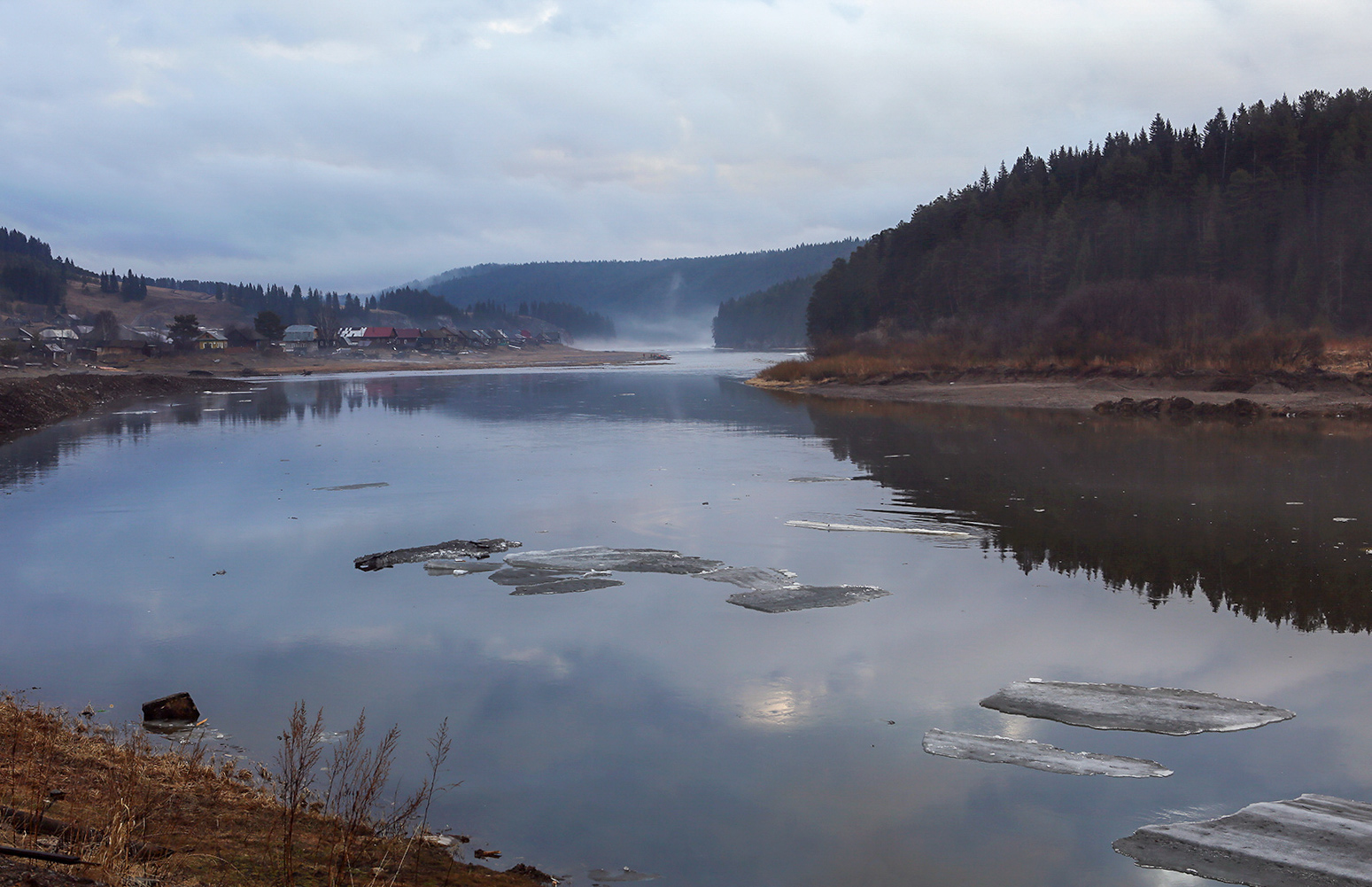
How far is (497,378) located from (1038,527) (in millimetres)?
88966

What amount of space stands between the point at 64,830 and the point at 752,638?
27.5 feet

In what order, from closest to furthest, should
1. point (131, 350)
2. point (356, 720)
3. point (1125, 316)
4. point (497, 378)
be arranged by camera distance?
point (356, 720) < point (1125, 316) < point (497, 378) < point (131, 350)

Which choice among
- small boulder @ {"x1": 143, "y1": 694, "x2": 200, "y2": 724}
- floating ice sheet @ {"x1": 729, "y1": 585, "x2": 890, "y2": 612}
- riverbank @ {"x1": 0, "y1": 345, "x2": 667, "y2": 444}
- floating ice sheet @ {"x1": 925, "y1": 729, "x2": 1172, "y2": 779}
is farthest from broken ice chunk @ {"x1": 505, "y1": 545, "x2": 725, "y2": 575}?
riverbank @ {"x1": 0, "y1": 345, "x2": 667, "y2": 444}

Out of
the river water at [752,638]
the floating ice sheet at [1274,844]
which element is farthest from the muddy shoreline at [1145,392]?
the floating ice sheet at [1274,844]

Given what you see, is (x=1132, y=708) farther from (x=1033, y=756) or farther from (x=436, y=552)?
(x=436, y=552)

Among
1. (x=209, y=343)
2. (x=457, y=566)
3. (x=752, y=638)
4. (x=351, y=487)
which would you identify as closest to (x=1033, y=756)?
(x=752, y=638)

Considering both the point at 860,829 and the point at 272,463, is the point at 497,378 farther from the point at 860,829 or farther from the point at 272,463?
the point at 860,829

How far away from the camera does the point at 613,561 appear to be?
17.6 metres

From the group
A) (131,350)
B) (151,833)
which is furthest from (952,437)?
→ (131,350)

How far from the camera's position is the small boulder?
411 inches

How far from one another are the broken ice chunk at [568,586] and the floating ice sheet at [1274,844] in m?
9.51

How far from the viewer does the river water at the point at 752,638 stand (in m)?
8.47

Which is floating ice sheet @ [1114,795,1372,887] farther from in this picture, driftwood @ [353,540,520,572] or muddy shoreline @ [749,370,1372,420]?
muddy shoreline @ [749,370,1372,420]

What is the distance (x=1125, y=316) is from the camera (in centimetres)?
6800
